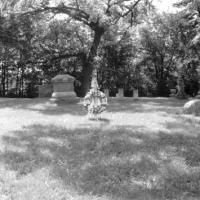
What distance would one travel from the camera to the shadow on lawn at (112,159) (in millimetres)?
4699

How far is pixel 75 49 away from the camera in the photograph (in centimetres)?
2469

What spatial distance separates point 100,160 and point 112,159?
22 centimetres

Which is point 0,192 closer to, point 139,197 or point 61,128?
point 139,197

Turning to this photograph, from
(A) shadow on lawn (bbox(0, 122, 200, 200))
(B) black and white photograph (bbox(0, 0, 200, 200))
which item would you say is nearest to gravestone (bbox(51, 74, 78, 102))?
(B) black and white photograph (bbox(0, 0, 200, 200))

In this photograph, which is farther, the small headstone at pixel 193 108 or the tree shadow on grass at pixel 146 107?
the tree shadow on grass at pixel 146 107

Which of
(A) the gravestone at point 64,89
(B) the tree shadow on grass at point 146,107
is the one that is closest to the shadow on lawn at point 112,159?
(B) the tree shadow on grass at point 146,107

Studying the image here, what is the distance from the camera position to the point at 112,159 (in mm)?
5820

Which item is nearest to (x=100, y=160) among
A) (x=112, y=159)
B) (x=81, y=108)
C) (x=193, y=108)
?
(x=112, y=159)

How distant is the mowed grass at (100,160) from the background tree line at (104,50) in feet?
39.3

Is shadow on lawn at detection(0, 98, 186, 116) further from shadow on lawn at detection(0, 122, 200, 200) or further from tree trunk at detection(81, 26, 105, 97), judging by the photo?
tree trunk at detection(81, 26, 105, 97)

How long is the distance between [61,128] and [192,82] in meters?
16.8

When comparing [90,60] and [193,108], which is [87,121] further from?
[90,60]

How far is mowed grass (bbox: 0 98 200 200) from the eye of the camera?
4551 millimetres

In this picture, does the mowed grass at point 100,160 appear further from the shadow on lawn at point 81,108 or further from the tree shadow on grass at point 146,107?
the tree shadow on grass at point 146,107
